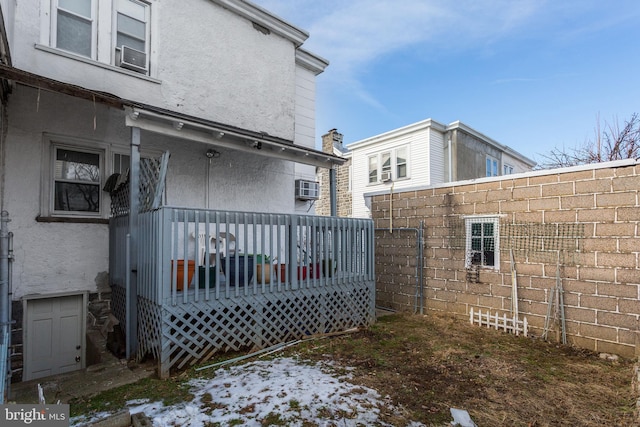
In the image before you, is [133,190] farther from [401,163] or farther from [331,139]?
[401,163]

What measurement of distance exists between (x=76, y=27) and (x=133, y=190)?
339 cm

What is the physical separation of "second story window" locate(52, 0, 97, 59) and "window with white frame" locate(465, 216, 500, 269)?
8.11 metres

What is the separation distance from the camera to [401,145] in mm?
15688

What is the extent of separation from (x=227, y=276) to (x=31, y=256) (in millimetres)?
3230

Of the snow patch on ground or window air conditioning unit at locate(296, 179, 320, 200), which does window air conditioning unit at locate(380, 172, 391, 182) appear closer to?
window air conditioning unit at locate(296, 179, 320, 200)

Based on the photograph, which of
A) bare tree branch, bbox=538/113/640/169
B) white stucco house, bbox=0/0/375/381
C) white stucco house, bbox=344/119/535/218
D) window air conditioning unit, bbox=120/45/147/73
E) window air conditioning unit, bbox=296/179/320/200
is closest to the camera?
white stucco house, bbox=0/0/375/381

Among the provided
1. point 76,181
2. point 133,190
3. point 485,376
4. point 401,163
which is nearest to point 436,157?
point 401,163

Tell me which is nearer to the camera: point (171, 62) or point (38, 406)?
point (38, 406)

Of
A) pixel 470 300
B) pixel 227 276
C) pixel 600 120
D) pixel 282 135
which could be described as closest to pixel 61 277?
pixel 227 276

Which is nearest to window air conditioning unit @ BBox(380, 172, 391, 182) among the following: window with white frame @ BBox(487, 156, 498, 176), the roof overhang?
window with white frame @ BBox(487, 156, 498, 176)

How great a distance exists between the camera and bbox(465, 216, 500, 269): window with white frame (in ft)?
22.4

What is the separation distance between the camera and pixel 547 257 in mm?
6086

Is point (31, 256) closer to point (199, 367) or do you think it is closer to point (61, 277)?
point (61, 277)

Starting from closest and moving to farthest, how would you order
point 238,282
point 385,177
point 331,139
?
point 238,282 → point 385,177 → point 331,139
